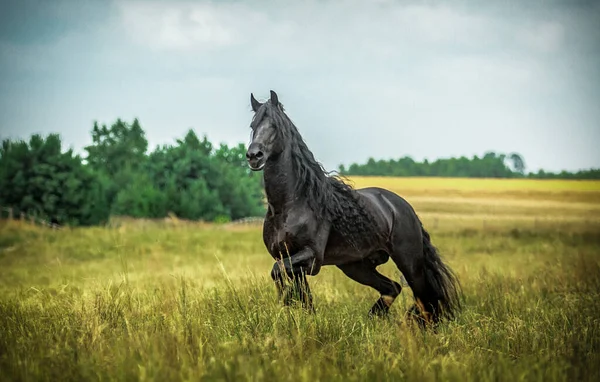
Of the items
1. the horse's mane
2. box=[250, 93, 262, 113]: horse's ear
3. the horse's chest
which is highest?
box=[250, 93, 262, 113]: horse's ear

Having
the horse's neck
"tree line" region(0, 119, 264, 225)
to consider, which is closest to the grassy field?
the horse's neck

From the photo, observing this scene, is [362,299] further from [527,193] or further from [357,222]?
[527,193]

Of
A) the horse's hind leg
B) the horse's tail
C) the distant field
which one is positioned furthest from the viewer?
the distant field

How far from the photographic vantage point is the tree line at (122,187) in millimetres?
46125

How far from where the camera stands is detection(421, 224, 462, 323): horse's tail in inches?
317

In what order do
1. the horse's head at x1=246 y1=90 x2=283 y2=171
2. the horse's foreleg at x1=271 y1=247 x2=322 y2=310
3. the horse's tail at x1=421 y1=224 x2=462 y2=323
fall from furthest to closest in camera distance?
1. the horse's tail at x1=421 y1=224 x2=462 y2=323
2. the horse's foreleg at x1=271 y1=247 x2=322 y2=310
3. the horse's head at x1=246 y1=90 x2=283 y2=171

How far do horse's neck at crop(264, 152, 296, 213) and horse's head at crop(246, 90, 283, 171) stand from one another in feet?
0.30

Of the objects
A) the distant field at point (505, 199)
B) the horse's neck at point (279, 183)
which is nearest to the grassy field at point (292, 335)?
the horse's neck at point (279, 183)

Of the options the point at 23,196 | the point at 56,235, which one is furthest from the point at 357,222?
the point at 23,196

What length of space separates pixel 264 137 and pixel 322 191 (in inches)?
38.9

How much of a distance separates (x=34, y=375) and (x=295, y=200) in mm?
2957

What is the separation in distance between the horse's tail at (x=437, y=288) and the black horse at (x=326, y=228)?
12mm

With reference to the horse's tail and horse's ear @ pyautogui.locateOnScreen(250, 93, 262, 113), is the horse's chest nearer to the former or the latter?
horse's ear @ pyautogui.locateOnScreen(250, 93, 262, 113)

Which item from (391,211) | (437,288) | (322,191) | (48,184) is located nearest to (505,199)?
(48,184)
